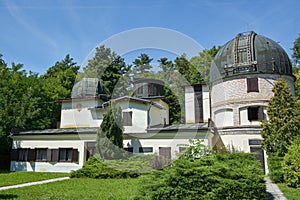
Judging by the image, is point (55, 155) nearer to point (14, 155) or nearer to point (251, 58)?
point (14, 155)

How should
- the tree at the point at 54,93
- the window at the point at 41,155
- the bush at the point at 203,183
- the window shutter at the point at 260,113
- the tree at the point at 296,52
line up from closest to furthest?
the bush at the point at 203,183, the window shutter at the point at 260,113, the window at the point at 41,155, the tree at the point at 54,93, the tree at the point at 296,52

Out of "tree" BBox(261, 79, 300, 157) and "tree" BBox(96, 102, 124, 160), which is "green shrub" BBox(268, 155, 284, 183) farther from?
"tree" BBox(96, 102, 124, 160)

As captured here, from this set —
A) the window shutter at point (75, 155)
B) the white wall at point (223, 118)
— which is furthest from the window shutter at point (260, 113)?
the window shutter at point (75, 155)

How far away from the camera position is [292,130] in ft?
49.8

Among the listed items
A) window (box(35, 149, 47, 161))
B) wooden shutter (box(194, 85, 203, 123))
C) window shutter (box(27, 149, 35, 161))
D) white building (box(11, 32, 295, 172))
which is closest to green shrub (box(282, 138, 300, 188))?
white building (box(11, 32, 295, 172))

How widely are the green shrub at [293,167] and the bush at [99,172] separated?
27.3 ft

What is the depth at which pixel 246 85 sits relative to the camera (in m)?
20.4

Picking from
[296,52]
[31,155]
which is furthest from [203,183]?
[296,52]

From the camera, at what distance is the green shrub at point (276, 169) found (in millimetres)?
13977

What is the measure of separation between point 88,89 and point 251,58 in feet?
52.3

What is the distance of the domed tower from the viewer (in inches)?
786

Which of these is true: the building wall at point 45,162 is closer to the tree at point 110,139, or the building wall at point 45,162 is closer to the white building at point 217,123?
the white building at point 217,123

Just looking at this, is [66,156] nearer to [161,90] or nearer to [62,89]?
[161,90]

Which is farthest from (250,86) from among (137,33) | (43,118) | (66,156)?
(43,118)
